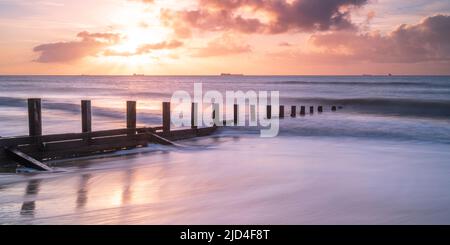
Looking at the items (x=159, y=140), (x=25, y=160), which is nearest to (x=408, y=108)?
(x=159, y=140)

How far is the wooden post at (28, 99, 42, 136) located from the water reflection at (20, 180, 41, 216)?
85.8 inches

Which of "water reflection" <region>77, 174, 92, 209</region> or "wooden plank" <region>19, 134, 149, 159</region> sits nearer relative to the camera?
"water reflection" <region>77, 174, 92, 209</region>

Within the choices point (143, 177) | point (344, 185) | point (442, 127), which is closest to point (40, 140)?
point (143, 177)

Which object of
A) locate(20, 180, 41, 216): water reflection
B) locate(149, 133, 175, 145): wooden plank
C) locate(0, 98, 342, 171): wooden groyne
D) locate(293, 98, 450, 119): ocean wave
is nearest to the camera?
locate(20, 180, 41, 216): water reflection

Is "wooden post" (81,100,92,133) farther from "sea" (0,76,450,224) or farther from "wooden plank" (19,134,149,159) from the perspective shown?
"sea" (0,76,450,224)

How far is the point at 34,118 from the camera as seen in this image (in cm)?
989

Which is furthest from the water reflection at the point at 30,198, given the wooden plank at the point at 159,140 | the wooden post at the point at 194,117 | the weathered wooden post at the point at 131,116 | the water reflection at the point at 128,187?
the wooden post at the point at 194,117

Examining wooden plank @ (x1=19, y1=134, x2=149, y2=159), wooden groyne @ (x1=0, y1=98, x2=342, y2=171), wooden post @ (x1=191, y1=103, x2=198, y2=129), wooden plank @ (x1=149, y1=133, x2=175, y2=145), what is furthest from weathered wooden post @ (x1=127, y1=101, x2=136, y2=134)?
wooden post @ (x1=191, y1=103, x2=198, y2=129)

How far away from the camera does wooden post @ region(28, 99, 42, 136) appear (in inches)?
383

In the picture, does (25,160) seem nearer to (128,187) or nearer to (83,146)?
(83,146)

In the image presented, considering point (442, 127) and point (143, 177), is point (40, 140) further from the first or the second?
point (442, 127)

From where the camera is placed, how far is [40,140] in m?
9.63

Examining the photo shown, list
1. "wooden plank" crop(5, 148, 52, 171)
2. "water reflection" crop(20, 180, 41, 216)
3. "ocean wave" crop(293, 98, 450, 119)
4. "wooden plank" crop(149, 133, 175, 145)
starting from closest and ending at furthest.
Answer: "water reflection" crop(20, 180, 41, 216)
"wooden plank" crop(5, 148, 52, 171)
"wooden plank" crop(149, 133, 175, 145)
"ocean wave" crop(293, 98, 450, 119)

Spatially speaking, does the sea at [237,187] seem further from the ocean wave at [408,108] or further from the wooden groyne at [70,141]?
the ocean wave at [408,108]
